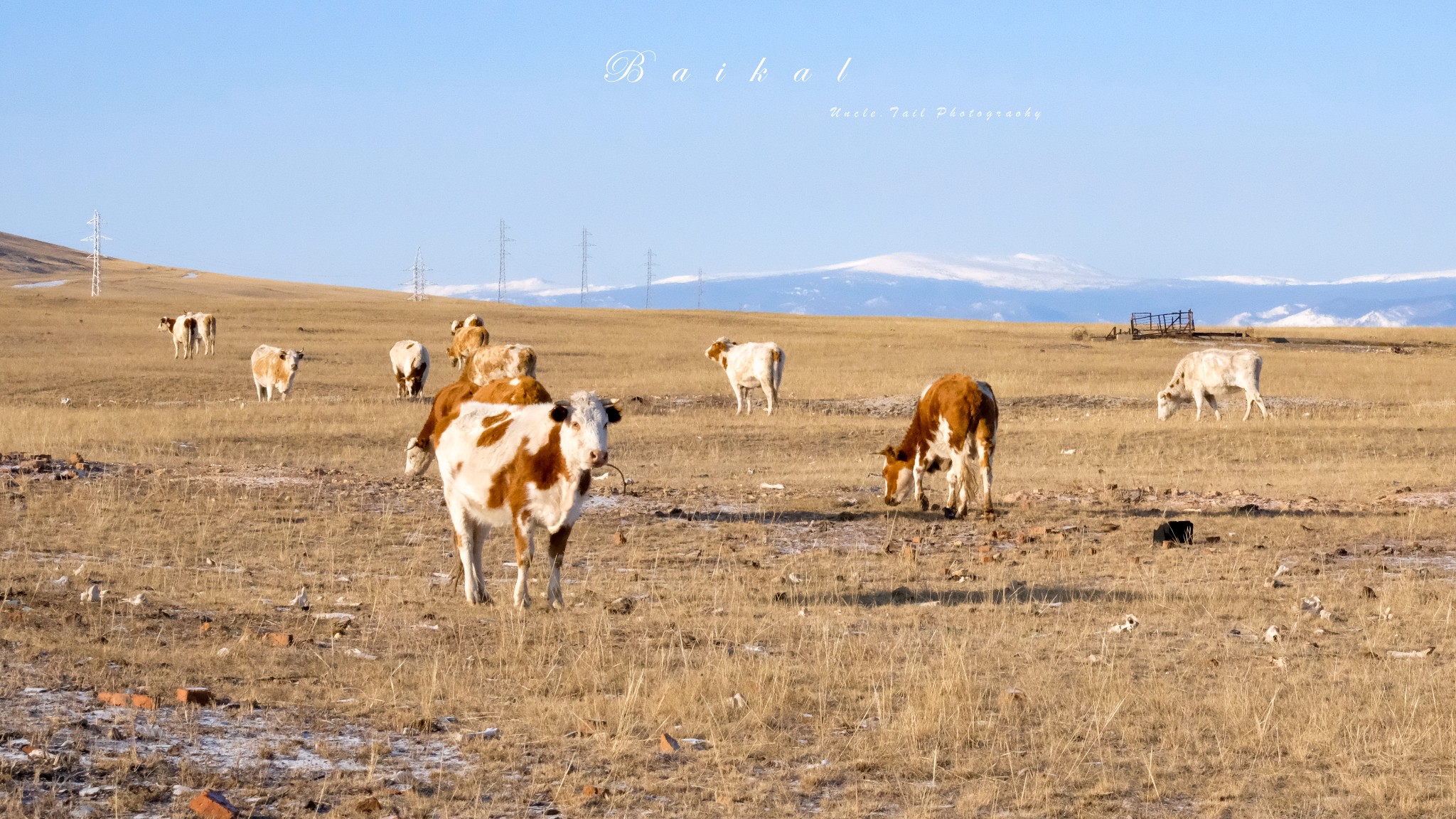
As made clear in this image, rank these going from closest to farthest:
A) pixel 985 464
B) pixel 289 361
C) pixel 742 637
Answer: pixel 742 637
pixel 985 464
pixel 289 361

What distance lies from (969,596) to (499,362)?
819 inches

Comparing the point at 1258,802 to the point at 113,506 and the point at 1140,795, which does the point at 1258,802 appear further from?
the point at 113,506

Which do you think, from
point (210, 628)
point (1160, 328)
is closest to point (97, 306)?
point (1160, 328)

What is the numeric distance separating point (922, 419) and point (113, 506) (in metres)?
9.89

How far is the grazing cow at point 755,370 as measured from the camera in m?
32.0

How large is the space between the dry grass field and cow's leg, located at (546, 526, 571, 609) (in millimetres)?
189

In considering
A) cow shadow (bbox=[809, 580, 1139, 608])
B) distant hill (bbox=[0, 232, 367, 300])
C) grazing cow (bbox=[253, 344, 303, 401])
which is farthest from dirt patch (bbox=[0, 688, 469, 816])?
distant hill (bbox=[0, 232, 367, 300])

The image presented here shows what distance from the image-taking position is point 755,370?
32.4m

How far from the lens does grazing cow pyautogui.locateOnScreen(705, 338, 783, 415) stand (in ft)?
105

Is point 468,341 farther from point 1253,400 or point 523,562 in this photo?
point 523,562

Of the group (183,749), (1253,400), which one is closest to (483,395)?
(183,749)

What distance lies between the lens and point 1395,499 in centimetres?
1902

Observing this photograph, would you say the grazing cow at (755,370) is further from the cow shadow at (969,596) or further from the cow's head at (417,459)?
the cow shadow at (969,596)

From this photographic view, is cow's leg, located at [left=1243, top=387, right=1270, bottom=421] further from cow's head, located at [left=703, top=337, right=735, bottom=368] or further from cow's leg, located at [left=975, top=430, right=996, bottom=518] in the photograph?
cow's leg, located at [left=975, top=430, right=996, bottom=518]
